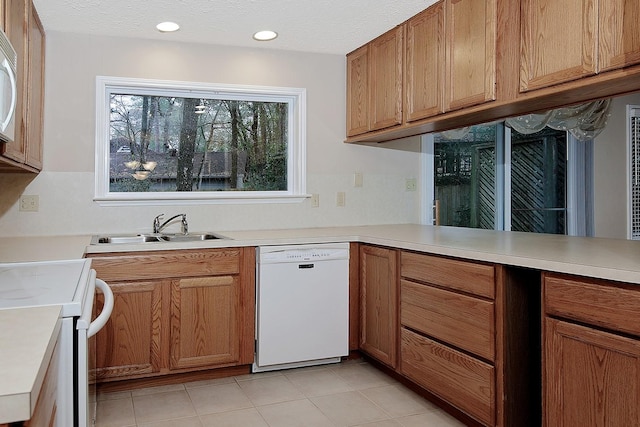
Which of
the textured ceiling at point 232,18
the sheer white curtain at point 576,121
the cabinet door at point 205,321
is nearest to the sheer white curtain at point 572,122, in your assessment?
the sheer white curtain at point 576,121

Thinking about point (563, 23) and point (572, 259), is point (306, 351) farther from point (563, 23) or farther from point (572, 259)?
point (563, 23)

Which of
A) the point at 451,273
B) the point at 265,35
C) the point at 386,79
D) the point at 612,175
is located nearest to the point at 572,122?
the point at 612,175

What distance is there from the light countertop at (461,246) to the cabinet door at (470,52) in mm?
739

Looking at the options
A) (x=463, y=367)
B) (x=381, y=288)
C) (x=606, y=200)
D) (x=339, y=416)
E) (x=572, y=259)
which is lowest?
(x=339, y=416)

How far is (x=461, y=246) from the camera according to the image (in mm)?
2471

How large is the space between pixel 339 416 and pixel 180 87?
92.3 inches

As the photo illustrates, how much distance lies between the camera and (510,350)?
2.18 metres

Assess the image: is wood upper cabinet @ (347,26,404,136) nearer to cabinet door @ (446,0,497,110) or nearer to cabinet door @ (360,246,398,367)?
cabinet door @ (446,0,497,110)

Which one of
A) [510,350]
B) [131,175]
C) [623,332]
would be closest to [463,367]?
[510,350]

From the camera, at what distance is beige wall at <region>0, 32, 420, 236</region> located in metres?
3.25

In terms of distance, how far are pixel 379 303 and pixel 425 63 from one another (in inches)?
56.9

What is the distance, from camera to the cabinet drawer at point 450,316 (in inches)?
88.0

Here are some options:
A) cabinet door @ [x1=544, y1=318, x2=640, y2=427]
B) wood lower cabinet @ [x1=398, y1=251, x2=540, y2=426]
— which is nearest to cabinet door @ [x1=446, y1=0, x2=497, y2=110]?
wood lower cabinet @ [x1=398, y1=251, x2=540, y2=426]

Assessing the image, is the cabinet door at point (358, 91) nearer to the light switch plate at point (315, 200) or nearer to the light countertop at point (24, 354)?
the light switch plate at point (315, 200)
